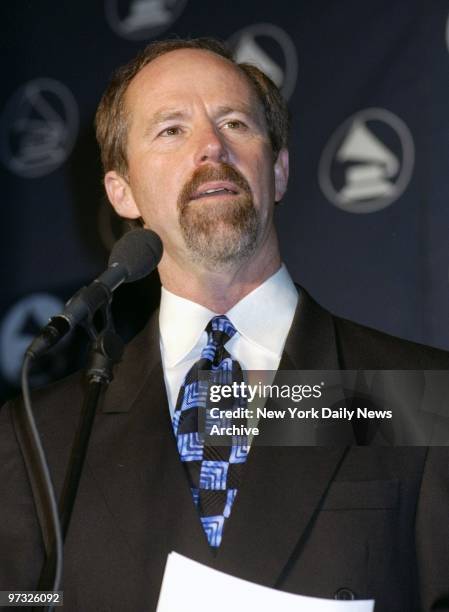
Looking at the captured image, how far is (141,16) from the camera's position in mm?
2443

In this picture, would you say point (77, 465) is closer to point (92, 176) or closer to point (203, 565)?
point (203, 565)

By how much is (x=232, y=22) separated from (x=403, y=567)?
4.77ft

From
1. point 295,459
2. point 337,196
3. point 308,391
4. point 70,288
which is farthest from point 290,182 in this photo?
point 295,459

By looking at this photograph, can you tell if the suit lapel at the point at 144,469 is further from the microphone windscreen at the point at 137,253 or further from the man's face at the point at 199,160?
the microphone windscreen at the point at 137,253

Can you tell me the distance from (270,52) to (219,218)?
705 millimetres

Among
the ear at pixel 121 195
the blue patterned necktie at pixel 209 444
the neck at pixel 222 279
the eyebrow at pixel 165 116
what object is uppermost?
the eyebrow at pixel 165 116

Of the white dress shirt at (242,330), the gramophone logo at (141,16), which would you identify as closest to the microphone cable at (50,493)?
the white dress shirt at (242,330)

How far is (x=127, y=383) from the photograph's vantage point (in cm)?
176

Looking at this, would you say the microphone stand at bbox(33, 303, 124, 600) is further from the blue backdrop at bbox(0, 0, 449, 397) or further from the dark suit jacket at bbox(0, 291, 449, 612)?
the blue backdrop at bbox(0, 0, 449, 397)

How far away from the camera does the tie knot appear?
173 cm

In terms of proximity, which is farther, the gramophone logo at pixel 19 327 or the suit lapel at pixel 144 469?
the gramophone logo at pixel 19 327

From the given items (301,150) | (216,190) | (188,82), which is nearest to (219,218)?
(216,190)

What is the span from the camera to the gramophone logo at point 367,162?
2.18 metres

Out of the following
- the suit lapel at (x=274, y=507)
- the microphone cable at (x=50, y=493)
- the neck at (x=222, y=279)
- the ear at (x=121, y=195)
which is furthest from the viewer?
the ear at (x=121, y=195)
